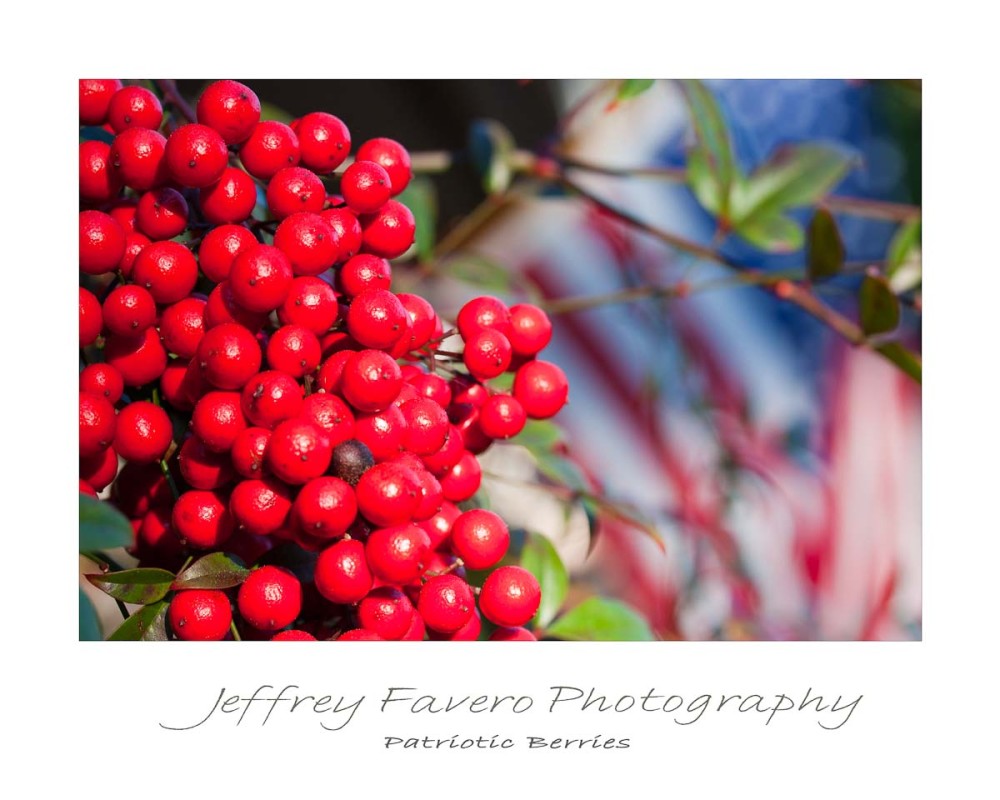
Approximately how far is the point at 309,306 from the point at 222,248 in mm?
52

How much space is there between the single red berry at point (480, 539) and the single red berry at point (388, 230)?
147 millimetres

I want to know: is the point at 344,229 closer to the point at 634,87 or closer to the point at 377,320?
the point at 377,320

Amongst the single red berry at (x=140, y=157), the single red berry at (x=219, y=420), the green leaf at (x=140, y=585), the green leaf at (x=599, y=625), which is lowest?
the green leaf at (x=599, y=625)

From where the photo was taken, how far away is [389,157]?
0.52 metres

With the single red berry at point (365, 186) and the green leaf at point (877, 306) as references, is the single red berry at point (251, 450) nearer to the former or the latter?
the single red berry at point (365, 186)

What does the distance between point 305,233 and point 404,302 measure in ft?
0.24

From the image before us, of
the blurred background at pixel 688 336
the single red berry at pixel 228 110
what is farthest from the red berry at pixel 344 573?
the blurred background at pixel 688 336

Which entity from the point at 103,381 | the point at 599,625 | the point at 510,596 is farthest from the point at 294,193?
the point at 599,625

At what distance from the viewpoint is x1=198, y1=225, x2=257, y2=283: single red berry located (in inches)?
17.8

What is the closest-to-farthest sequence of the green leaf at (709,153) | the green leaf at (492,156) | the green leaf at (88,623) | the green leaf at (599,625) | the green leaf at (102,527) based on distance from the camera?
the green leaf at (102,527), the green leaf at (88,623), the green leaf at (599,625), the green leaf at (709,153), the green leaf at (492,156)

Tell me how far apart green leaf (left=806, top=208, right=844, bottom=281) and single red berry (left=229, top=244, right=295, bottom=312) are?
411 millimetres

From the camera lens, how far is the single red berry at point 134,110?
483 mm
